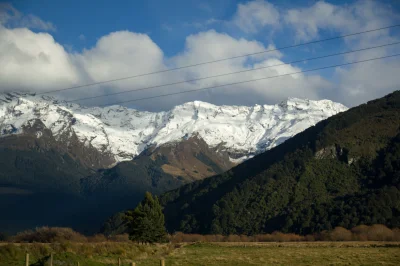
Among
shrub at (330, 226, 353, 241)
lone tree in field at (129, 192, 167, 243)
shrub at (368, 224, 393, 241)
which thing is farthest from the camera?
shrub at (330, 226, 353, 241)

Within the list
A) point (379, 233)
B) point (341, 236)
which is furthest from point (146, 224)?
point (379, 233)

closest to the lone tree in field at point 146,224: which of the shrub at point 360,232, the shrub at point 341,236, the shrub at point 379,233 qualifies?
the shrub at point 341,236

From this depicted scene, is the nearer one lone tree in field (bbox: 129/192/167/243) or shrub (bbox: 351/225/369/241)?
lone tree in field (bbox: 129/192/167/243)

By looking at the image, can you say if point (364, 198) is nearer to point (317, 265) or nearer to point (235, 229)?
point (235, 229)

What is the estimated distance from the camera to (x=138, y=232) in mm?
88250

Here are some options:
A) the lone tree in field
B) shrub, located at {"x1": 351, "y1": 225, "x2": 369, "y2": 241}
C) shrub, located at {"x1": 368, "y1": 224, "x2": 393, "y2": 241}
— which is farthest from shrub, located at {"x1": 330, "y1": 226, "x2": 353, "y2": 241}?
the lone tree in field

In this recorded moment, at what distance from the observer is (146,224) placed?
289ft

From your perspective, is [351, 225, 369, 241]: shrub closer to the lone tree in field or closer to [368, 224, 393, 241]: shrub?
[368, 224, 393, 241]: shrub

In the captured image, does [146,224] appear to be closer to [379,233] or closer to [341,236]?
[341,236]

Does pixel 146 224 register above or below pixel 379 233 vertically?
above

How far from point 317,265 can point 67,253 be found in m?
21.6

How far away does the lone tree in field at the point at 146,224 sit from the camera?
87938 mm

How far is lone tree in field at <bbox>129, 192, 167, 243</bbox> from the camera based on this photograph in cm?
8794

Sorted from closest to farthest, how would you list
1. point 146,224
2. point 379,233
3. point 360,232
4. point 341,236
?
point 146,224 → point 341,236 → point 379,233 → point 360,232
